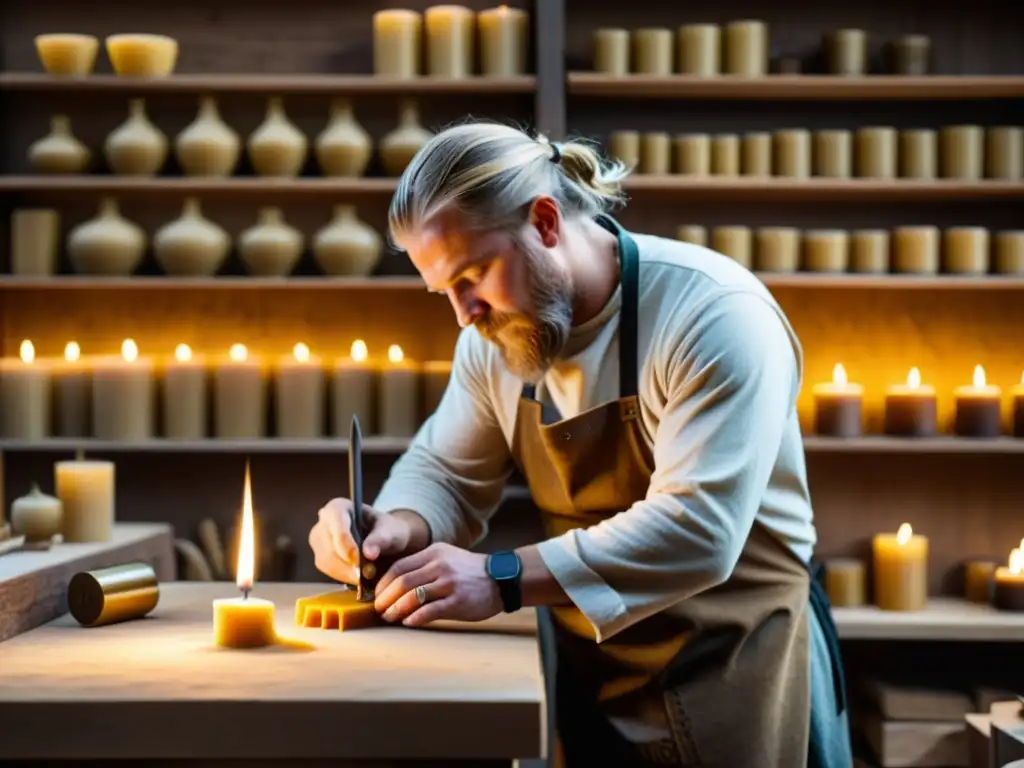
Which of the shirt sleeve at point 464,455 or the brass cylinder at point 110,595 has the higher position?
the shirt sleeve at point 464,455

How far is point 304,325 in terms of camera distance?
13.5ft

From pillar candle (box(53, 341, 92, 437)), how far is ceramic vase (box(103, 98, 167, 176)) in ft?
1.72

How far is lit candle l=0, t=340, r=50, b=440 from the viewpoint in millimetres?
3785

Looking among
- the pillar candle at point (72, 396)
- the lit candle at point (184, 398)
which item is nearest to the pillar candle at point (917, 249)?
the lit candle at point (184, 398)

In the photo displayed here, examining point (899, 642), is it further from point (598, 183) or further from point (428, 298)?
point (598, 183)

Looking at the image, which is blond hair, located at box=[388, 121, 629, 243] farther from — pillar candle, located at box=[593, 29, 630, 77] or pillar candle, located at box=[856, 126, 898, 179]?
pillar candle, located at box=[856, 126, 898, 179]

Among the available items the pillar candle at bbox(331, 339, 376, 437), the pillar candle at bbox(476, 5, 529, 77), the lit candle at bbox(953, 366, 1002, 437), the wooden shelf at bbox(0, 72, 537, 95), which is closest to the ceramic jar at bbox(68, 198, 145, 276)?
the wooden shelf at bbox(0, 72, 537, 95)

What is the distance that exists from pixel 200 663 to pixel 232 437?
2.21 m

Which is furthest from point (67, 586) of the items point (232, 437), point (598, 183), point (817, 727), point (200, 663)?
point (232, 437)

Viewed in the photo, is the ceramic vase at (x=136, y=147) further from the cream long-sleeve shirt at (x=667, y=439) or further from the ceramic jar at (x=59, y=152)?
the cream long-sleeve shirt at (x=667, y=439)

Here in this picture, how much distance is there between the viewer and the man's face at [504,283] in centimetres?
196

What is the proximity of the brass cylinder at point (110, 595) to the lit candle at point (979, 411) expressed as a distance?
2.59 m

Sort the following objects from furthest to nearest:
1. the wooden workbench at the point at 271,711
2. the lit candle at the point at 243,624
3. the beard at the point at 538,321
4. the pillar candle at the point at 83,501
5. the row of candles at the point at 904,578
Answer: the row of candles at the point at 904,578
the pillar candle at the point at 83,501
the beard at the point at 538,321
the lit candle at the point at 243,624
the wooden workbench at the point at 271,711

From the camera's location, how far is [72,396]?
3840 millimetres
